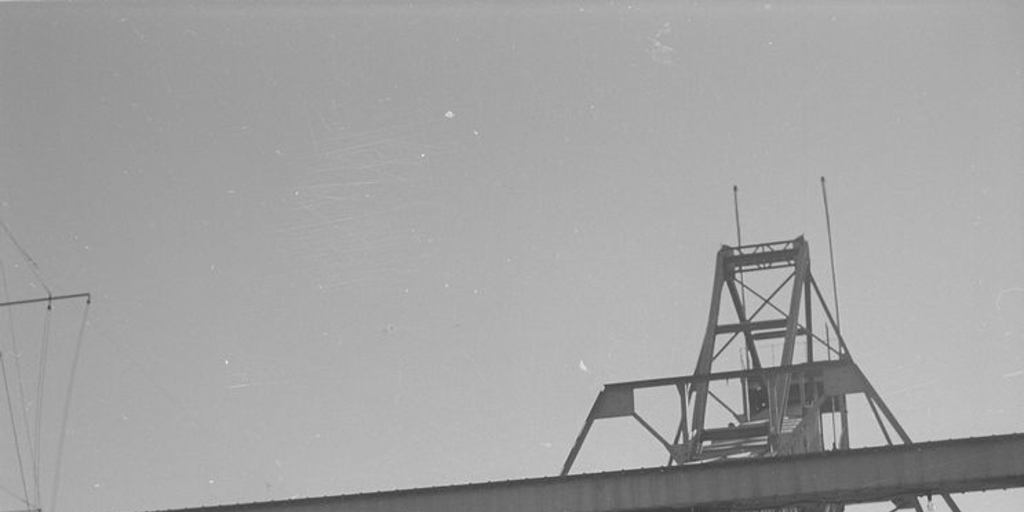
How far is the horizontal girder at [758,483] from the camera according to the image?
68.6 feet

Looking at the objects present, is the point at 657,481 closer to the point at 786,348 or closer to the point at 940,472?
the point at 940,472

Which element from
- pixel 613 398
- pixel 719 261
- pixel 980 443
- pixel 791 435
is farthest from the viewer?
pixel 719 261

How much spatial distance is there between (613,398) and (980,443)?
29.4 ft

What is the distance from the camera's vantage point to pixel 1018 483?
2094cm

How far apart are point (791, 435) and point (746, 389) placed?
337 centimetres

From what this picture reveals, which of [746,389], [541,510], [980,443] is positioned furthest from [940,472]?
[746,389]

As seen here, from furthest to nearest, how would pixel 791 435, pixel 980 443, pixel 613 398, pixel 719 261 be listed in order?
pixel 719 261
pixel 791 435
pixel 613 398
pixel 980 443

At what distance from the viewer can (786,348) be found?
35.4 metres

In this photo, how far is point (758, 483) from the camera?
21156mm

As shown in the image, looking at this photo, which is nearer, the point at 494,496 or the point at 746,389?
the point at 494,496

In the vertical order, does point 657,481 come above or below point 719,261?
A: below

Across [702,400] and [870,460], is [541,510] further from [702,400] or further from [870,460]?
[702,400]

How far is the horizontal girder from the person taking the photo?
20922 mm

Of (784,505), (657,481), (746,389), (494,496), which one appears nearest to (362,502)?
(494,496)
